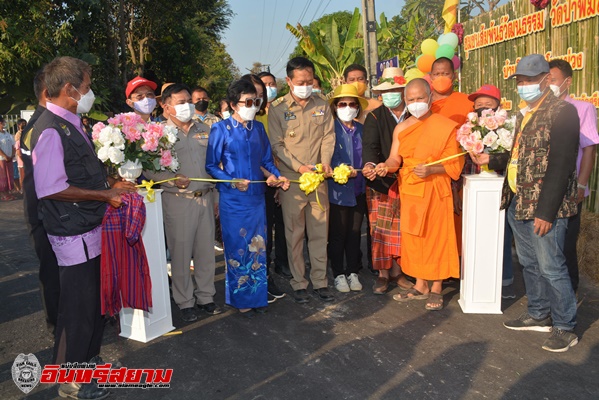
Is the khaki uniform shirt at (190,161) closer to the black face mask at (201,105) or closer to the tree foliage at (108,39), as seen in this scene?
Answer: the black face mask at (201,105)

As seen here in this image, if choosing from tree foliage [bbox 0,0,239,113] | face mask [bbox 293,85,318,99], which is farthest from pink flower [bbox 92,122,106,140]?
tree foliage [bbox 0,0,239,113]

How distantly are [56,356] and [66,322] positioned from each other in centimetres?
27

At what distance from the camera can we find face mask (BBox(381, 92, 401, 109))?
17.5 feet

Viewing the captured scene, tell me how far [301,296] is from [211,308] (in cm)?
96

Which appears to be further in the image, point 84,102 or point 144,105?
point 144,105

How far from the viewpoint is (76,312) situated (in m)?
3.44

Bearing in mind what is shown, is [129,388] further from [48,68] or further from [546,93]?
[546,93]

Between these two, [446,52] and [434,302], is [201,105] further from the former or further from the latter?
[446,52]

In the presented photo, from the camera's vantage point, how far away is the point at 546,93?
4.13m

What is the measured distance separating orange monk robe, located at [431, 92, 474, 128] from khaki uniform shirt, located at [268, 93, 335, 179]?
1354mm

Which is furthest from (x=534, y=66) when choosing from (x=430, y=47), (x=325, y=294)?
(x=430, y=47)

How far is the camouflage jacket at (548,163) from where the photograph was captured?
381 centimetres

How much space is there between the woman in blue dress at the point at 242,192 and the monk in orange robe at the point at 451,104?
1952 mm

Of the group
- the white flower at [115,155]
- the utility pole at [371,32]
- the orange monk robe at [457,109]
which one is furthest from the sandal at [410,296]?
the utility pole at [371,32]
